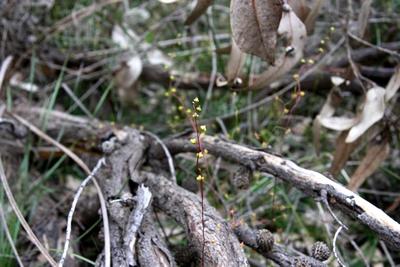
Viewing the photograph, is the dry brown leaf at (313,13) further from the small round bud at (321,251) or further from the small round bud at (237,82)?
the small round bud at (321,251)

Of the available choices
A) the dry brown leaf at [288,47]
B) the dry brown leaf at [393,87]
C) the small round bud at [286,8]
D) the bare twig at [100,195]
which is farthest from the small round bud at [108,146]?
the dry brown leaf at [393,87]

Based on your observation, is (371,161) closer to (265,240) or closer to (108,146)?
(265,240)

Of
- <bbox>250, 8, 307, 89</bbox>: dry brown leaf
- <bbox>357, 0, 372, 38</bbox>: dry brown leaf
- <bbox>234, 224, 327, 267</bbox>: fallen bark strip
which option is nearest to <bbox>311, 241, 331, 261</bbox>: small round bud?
<bbox>234, 224, 327, 267</bbox>: fallen bark strip

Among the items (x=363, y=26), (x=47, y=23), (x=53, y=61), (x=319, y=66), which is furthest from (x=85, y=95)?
(x=363, y=26)

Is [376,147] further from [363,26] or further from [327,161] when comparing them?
[363,26]

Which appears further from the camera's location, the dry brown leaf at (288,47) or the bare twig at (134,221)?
the dry brown leaf at (288,47)

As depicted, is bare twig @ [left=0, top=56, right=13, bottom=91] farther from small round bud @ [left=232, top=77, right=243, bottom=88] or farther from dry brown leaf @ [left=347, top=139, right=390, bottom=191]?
dry brown leaf @ [left=347, top=139, right=390, bottom=191]

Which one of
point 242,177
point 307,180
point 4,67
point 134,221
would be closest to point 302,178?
point 307,180
